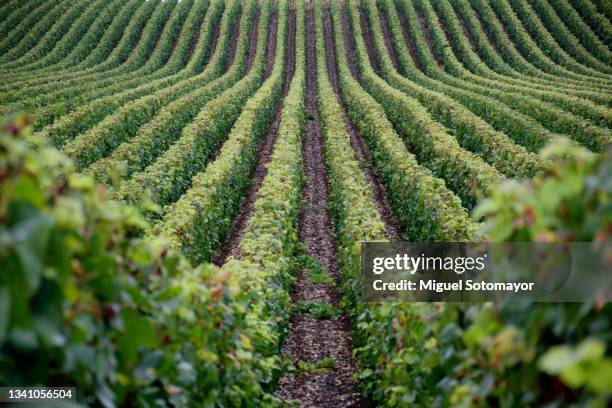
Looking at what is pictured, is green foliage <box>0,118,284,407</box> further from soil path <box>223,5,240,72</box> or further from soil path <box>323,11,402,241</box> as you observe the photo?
soil path <box>223,5,240,72</box>

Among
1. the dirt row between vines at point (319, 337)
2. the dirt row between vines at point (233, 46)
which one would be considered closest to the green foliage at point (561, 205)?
the dirt row between vines at point (319, 337)

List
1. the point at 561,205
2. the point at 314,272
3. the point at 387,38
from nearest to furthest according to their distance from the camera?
1. the point at 561,205
2. the point at 314,272
3. the point at 387,38

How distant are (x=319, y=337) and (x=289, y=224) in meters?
2.99

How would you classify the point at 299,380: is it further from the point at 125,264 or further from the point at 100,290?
the point at 100,290

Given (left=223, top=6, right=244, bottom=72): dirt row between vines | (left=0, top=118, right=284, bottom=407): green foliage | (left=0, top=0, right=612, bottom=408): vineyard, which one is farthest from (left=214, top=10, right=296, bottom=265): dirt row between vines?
(left=0, top=118, right=284, bottom=407): green foliage

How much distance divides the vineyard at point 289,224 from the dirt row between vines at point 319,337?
2.2 inches

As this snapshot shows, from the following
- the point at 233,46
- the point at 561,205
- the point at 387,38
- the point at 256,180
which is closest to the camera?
the point at 561,205

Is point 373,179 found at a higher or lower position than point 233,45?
lower

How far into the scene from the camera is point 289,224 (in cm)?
1180

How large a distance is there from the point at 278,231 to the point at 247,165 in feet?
28.2

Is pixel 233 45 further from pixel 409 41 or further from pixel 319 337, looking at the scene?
pixel 319 337

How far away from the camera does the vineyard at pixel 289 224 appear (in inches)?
94.6

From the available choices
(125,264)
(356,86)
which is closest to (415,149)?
(356,86)

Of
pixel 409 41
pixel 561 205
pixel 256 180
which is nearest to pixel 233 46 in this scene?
pixel 409 41
